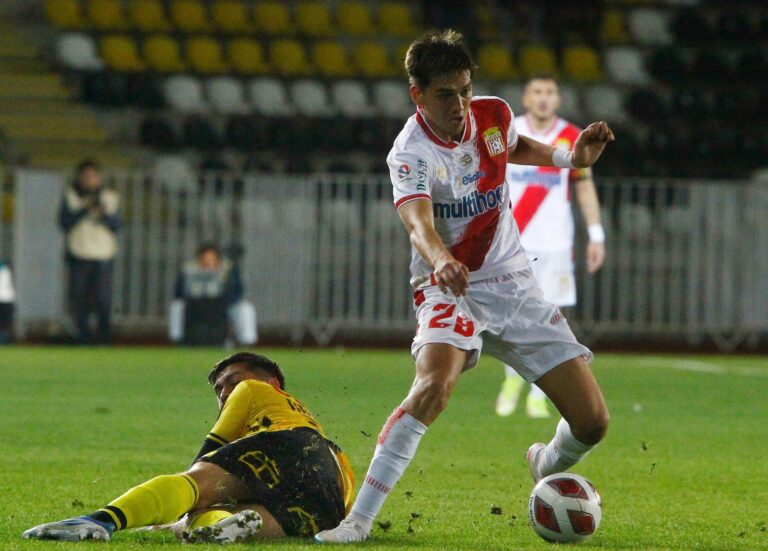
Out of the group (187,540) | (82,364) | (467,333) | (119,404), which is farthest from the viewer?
(82,364)

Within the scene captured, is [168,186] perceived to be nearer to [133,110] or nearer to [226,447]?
[133,110]

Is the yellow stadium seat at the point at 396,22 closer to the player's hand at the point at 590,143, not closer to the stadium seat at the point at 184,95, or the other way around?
the stadium seat at the point at 184,95

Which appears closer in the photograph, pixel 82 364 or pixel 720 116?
pixel 82 364

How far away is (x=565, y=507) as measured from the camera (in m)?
6.07

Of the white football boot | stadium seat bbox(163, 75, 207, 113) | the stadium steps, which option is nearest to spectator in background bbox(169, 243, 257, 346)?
the stadium steps

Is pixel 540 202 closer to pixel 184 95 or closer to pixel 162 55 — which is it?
pixel 184 95

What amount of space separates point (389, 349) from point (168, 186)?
12.2 feet

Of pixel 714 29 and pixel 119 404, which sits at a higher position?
pixel 714 29

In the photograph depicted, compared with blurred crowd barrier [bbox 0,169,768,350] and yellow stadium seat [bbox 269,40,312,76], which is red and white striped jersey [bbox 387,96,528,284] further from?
yellow stadium seat [bbox 269,40,312,76]

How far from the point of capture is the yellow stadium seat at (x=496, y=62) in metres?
25.7

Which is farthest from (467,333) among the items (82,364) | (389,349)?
(389,349)

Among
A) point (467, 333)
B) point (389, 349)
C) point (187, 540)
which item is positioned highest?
point (467, 333)

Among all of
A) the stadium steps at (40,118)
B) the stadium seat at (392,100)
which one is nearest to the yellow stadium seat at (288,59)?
the stadium seat at (392,100)

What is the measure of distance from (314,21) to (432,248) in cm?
2119
